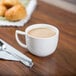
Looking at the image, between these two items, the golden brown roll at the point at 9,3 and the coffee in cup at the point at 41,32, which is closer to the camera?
the coffee in cup at the point at 41,32

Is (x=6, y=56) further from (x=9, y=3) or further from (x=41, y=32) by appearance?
(x=9, y=3)

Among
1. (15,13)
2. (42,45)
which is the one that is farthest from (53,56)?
(15,13)

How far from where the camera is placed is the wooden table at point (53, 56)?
50 centimetres

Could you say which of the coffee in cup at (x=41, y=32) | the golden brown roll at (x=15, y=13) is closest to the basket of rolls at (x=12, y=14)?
the golden brown roll at (x=15, y=13)

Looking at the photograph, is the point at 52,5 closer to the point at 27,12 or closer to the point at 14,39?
the point at 27,12

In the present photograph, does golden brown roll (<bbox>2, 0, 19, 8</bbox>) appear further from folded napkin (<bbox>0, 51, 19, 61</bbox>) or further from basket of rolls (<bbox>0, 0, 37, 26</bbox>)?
folded napkin (<bbox>0, 51, 19, 61</bbox>)

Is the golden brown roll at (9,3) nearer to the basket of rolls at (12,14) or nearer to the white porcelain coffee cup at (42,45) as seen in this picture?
the basket of rolls at (12,14)

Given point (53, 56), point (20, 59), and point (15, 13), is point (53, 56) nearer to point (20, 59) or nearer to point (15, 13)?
point (20, 59)

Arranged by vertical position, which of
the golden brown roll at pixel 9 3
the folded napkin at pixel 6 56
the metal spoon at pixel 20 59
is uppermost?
the golden brown roll at pixel 9 3

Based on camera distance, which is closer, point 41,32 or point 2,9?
point 41,32

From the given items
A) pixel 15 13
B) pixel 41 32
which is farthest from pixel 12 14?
pixel 41 32

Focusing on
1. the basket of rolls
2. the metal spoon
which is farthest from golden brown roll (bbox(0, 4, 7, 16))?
the metal spoon

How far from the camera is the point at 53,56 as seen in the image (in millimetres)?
557

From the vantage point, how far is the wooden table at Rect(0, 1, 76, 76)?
500 mm
